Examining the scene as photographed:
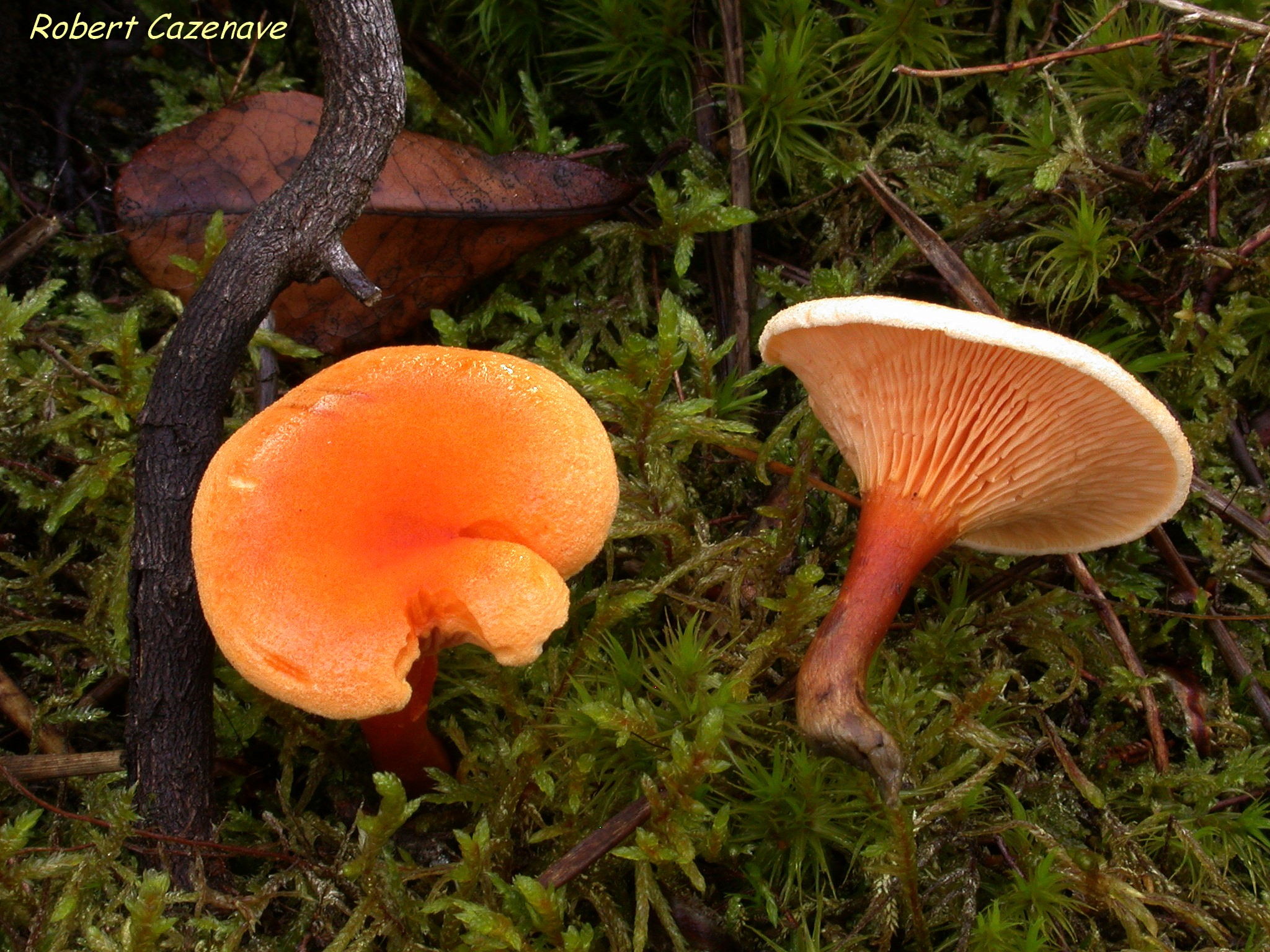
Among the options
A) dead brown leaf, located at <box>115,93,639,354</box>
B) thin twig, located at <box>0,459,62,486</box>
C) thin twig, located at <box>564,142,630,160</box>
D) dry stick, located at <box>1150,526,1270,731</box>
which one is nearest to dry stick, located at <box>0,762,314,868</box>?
thin twig, located at <box>0,459,62,486</box>

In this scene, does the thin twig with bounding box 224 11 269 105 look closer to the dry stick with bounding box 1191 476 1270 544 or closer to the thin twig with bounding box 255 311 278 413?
the thin twig with bounding box 255 311 278 413

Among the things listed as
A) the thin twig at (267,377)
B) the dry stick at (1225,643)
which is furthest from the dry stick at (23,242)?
the dry stick at (1225,643)

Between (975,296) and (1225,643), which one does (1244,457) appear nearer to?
(1225,643)

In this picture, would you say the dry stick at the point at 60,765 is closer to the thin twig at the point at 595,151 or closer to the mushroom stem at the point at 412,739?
the mushroom stem at the point at 412,739

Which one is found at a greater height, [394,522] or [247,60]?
[247,60]

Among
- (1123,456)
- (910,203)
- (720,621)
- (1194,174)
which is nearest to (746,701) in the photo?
(720,621)

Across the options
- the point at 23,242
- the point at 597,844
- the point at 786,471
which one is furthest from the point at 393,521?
the point at 23,242
